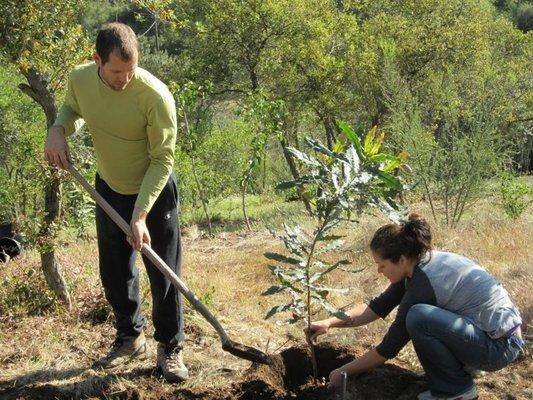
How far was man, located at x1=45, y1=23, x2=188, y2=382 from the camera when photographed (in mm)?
3035

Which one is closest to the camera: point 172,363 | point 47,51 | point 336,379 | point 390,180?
point 390,180

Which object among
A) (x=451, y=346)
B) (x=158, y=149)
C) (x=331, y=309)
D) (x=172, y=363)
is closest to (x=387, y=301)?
(x=331, y=309)

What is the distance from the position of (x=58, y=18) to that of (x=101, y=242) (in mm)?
1548

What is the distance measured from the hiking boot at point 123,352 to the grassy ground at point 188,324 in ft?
0.22

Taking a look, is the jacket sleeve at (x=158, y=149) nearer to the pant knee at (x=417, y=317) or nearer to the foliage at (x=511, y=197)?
the pant knee at (x=417, y=317)

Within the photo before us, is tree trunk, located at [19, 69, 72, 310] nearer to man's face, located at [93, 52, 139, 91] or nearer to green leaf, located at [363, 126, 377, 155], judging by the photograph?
man's face, located at [93, 52, 139, 91]

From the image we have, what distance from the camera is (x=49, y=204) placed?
4262 mm

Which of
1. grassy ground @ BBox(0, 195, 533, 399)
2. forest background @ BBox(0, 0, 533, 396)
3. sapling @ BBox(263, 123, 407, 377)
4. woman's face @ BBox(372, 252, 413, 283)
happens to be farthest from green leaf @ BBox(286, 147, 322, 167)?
forest background @ BBox(0, 0, 533, 396)

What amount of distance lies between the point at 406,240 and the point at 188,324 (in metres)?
1.80

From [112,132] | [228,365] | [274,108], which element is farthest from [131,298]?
[274,108]

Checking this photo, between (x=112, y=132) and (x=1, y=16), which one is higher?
(x=1, y=16)

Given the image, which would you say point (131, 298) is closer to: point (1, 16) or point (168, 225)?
point (168, 225)

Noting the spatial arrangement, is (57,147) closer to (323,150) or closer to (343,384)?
(323,150)

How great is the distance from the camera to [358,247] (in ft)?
21.5
